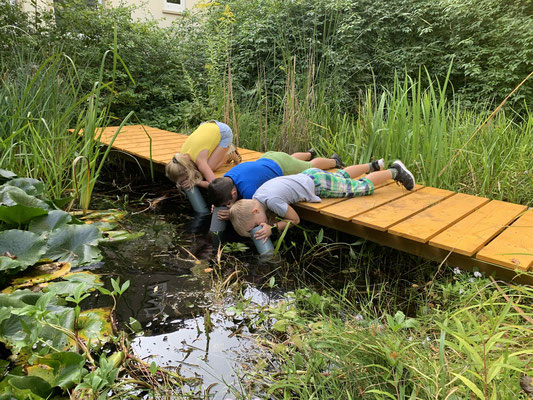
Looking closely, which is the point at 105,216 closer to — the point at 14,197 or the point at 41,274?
the point at 14,197

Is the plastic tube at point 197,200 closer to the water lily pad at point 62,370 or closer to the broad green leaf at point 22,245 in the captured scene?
the broad green leaf at point 22,245

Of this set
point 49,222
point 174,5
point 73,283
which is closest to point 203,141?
point 49,222

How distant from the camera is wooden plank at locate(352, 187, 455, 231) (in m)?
2.38

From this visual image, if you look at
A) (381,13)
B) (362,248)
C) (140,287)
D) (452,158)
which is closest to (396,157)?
(452,158)

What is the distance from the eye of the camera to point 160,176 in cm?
451

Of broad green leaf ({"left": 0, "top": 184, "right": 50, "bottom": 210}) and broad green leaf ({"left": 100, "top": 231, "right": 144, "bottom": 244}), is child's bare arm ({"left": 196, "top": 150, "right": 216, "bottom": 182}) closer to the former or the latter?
broad green leaf ({"left": 100, "top": 231, "right": 144, "bottom": 244})

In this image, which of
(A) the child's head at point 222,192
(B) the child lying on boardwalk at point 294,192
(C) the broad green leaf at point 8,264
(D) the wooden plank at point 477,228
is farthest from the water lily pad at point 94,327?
(D) the wooden plank at point 477,228

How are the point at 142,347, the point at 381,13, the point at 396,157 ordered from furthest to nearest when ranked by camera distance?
the point at 381,13
the point at 396,157
the point at 142,347

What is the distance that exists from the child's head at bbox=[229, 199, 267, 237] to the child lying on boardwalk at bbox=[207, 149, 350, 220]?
9.9 inches

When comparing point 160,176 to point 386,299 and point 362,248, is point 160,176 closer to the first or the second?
point 362,248

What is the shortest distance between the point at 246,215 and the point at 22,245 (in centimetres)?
126

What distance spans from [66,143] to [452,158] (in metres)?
3.02

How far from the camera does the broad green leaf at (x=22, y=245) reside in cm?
190

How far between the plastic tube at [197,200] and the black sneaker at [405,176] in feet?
5.46
